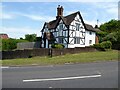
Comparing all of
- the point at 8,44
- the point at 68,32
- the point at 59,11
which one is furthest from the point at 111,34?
the point at 8,44

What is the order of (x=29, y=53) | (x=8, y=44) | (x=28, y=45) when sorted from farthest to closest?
(x=28, y=45)
(x=8, y=44)
(x=29, y=53)

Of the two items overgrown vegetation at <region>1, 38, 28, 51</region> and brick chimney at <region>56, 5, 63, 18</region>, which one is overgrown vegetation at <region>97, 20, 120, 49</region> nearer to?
brick chimney at <region>56, 5, 63, 18</region>

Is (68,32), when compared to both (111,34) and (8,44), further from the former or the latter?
(8,44)

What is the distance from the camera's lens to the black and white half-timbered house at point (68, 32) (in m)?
51.9

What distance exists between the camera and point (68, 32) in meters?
51.5

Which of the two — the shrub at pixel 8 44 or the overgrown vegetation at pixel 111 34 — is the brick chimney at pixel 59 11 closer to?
the overgrown vegetation at pixel 111 34

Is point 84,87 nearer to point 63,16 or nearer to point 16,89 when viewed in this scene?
point 16,89

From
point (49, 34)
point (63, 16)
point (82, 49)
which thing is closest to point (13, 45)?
point (49, 34)

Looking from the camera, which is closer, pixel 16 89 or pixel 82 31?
pixel 16 89

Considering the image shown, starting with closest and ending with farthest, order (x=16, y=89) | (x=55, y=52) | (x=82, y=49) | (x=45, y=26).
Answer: (x=16, y=89)
(x=55, y=52)
(x=82, y=49)
(x=45, y=26)

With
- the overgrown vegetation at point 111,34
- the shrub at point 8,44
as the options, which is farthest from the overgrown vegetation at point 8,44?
the overgrown vegetation at point 111,34

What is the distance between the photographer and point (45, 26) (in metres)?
60.9

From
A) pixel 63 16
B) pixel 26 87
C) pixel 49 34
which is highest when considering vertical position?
pixel 63 16

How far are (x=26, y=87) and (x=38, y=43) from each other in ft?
175
